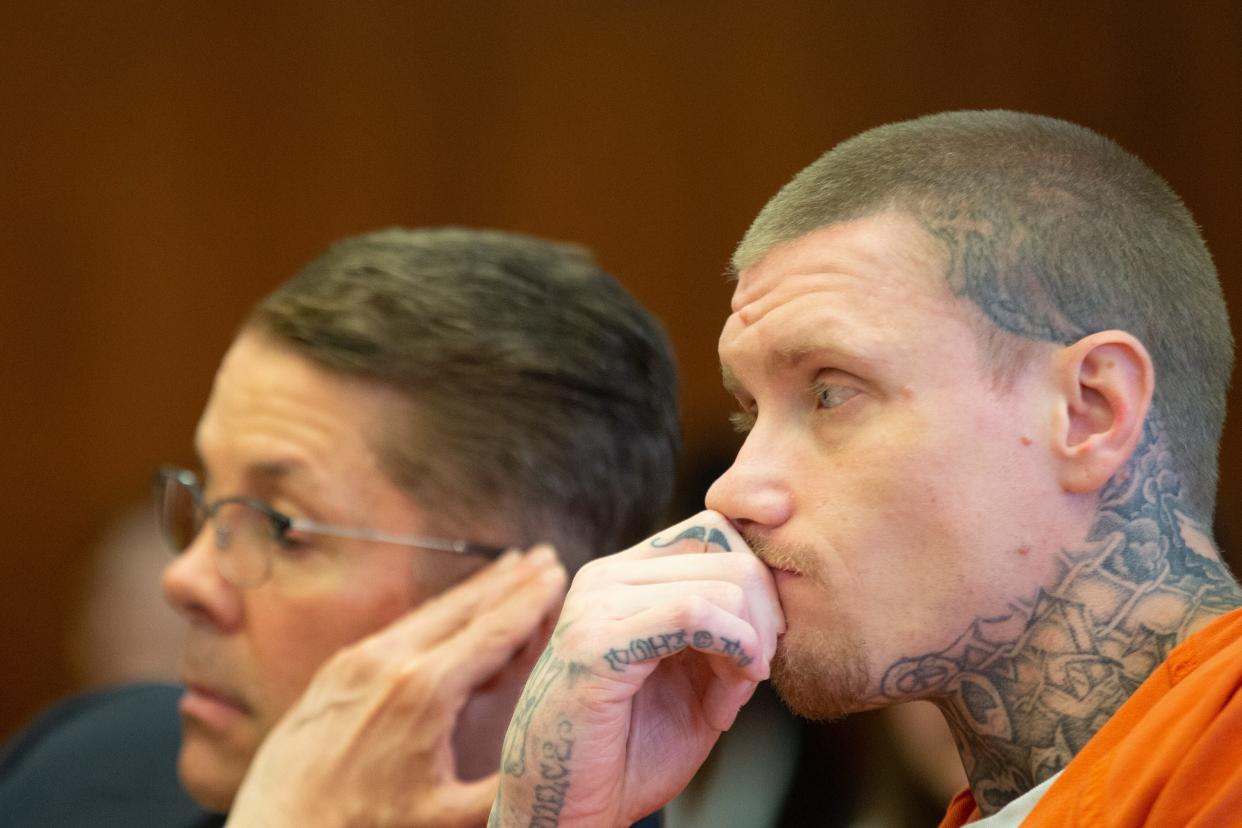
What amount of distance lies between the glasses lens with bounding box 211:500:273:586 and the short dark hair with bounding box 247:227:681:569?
0.70 feet

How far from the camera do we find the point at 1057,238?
1289mm

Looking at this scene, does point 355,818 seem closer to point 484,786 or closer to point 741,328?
point 484,786

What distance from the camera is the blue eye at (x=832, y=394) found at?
4.25 ft

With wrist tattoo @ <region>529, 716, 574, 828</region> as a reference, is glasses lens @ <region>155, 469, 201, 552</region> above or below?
below

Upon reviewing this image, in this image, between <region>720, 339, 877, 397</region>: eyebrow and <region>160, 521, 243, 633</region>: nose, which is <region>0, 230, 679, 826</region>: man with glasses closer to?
<region>160, 521, 243, 633</region>: nose

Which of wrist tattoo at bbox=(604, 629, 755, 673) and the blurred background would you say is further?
the blurred background

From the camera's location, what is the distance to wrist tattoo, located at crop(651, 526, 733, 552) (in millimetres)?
1342

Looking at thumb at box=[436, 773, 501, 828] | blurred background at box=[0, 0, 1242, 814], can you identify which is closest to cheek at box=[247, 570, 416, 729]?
thumb at box=[436, 773, 501, 828]

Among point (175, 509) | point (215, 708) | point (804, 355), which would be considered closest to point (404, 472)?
point (215, 708)

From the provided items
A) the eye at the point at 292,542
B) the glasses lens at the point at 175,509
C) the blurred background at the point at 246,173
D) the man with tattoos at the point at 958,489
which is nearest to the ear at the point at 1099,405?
the man with tattoos at the point at 958,489

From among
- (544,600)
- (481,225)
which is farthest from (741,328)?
(481,225)

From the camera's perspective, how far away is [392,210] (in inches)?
167

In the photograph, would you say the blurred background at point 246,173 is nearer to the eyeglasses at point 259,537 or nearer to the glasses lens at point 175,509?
the glasses lens at point 175,509

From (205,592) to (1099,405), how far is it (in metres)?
1.37
